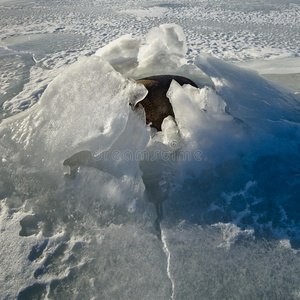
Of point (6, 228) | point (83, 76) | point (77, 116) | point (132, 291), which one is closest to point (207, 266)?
point (132, 291)

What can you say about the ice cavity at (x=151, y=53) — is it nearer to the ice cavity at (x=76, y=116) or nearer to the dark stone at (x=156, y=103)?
the dark stone at (x=156, y=103)

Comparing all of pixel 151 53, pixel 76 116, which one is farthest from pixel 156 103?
pixel 151 53

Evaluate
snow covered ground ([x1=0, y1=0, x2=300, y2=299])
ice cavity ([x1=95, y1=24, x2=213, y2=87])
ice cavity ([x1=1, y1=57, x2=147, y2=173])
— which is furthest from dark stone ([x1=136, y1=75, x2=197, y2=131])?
ice cavity ([x1=95, y1=24, x2=213, y2=87])

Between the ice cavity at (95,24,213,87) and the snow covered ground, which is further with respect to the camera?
the ice cavity at (95,24,213,87)

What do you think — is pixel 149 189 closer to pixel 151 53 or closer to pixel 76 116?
pixel 76 116

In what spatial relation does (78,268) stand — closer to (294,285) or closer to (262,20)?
(294,285)

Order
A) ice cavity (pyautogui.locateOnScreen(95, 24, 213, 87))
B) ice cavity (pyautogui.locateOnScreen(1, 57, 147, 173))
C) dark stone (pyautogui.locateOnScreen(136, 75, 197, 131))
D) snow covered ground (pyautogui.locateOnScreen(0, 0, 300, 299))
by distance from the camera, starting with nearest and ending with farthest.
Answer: snow covered ground (pyautogui.locateOnScreen(0, 0, 300, 299)) → ice cavity (pyautogui.locateOnScreen(1, 57, 147, 173)) → dark stone (pyautogui.locateOnScreen(136, 75, 197, 131)) → ice cavity (pyautogui.locateOnScreen(95, 24, 213, 87))

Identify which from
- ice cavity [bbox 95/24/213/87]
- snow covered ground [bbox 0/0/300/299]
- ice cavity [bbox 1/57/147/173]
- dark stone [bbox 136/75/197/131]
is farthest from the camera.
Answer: ice cavity [bbox 95/24/213/87]

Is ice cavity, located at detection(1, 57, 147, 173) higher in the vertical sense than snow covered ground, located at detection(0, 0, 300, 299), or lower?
higher

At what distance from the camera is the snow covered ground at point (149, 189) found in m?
1.59

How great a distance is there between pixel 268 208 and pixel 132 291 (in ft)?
3.76

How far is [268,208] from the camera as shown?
1.99 metres

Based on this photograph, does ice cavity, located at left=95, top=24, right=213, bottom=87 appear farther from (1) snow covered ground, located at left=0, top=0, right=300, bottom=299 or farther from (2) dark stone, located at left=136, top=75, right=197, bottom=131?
(2) dark stone, located at left=136, top=75, right=197, bottom=131

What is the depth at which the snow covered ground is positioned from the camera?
1586 mm
